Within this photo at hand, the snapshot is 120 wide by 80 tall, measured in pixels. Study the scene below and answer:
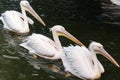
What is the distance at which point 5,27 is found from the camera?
38.3ft

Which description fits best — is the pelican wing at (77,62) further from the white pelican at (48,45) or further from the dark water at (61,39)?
the white pelican at (48,45)

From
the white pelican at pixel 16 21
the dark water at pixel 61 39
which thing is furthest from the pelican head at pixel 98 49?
the white pelican at pixel 16 21

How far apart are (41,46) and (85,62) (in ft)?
4.62

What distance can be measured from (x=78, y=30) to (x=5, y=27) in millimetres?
2068

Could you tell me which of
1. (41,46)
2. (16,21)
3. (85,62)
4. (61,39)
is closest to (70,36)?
(41,46)

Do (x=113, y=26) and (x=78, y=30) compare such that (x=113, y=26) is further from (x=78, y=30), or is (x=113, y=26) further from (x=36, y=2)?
(x=36, y=2)

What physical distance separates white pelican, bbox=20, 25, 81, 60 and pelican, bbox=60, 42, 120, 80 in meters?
A: 0.47

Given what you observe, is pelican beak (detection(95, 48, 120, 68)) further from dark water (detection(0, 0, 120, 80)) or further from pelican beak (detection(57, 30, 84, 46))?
pelican beak (detection(57, 30, 84, 46))

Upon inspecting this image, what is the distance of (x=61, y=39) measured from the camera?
10.7 m

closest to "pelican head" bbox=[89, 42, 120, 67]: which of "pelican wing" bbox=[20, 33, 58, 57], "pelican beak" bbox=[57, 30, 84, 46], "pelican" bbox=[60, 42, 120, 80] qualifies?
"pelican" bbox=[60, 42, 120, 80]

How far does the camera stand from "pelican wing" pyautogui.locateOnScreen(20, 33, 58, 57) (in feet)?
31.1

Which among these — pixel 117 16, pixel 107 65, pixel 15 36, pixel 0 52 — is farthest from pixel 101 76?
pixel 117 16

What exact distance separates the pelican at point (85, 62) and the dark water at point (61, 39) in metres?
0.18

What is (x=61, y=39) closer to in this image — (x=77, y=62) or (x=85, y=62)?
(x=77, y=62)
